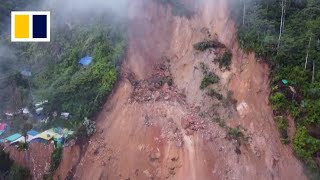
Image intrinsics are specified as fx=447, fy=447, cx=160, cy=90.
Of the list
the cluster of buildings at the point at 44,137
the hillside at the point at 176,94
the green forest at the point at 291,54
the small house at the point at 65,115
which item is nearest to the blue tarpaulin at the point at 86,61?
the hillside at the point at 176,94

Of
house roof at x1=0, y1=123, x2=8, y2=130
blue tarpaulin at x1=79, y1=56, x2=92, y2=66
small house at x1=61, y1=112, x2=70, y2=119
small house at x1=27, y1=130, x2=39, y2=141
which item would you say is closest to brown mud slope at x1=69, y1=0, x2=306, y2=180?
A: small house at x1=61, y1=112, x2=70, y2=119

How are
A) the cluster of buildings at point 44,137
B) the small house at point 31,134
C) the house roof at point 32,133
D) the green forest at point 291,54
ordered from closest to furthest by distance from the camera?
the green forest at point 291,54, the cluster of buildings at point 44,137, the small house at point 31,134, the house roof at point 32,133

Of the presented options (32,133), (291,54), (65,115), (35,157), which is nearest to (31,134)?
(32,133)

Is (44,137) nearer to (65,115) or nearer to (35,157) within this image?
(35,157)

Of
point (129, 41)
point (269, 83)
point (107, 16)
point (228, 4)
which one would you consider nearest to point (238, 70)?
point (269, 83)

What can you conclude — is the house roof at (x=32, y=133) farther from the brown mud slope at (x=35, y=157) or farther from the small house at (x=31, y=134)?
the brown mud slope at (x=35, y=157)

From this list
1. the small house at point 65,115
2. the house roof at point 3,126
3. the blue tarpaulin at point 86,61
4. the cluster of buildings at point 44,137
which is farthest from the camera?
the blue tarpaulin at point 86,61
